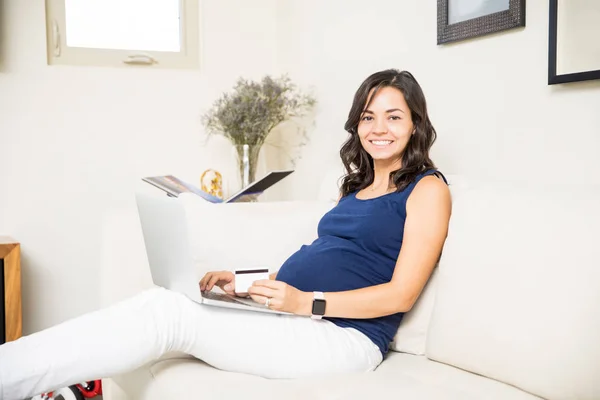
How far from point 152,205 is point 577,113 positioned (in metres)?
1.16

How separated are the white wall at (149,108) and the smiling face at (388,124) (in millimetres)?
423

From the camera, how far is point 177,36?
325cm

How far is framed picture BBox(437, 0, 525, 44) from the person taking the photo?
5.99 feet

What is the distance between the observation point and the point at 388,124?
1.71m

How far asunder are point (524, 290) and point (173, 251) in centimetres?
77

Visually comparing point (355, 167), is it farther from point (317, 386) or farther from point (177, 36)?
point (177, 36)

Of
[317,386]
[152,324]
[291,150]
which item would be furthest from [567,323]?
[291,150]

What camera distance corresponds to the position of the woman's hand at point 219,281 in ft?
5.46

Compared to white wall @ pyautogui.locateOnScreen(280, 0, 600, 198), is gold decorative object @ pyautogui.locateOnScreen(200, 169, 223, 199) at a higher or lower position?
lower

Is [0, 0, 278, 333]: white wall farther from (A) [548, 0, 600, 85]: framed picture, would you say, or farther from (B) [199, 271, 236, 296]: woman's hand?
(A) [548, 0, 600, 85]: framed picture

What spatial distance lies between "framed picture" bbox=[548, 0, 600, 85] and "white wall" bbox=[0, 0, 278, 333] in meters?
1.93

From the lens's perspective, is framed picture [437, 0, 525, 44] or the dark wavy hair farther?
framed picture [437, 0, 525, 44]

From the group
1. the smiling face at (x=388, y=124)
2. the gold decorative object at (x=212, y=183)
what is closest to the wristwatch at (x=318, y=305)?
the smiling face at (x=388, y=124)

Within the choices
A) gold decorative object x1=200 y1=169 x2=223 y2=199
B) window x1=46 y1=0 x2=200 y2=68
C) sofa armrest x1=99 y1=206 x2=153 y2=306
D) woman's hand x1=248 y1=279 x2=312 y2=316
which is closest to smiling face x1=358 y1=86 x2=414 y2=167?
woman's hand x1=248 y1=279 x2=312 y2=316
